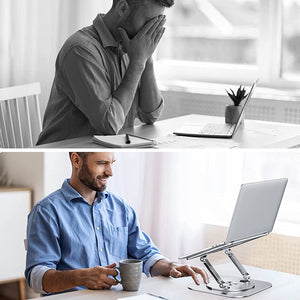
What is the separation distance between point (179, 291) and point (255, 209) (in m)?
0.28

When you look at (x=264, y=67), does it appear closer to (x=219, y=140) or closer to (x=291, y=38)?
(x=291, y=38)

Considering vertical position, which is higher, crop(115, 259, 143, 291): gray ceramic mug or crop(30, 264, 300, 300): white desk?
crop(115, 259, 143, 291): gray ceramic mug

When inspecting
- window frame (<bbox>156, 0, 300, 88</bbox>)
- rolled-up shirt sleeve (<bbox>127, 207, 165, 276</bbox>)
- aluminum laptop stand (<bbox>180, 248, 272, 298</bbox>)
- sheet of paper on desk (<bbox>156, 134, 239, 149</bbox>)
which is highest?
window frame (<bbox>156, 0, 300, 88</bbox>)

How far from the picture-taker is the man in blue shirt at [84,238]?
1.57 metres

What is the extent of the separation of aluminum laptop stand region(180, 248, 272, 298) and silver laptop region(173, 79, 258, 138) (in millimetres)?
626

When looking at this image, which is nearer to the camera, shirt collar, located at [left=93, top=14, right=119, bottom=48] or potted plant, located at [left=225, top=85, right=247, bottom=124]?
shirt collar, located at [left=93, top=14, right=119, bottom=48]

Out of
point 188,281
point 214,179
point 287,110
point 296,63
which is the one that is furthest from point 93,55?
point 296,63

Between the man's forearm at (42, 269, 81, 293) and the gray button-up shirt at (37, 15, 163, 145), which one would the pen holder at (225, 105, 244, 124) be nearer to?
the gray button-up shirt at (37, 15, 163, 145)

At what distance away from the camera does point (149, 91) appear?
8.27 feet

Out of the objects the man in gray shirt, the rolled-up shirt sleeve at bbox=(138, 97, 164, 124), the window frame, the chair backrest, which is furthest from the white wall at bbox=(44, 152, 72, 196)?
the window frame

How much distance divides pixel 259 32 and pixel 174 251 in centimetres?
141

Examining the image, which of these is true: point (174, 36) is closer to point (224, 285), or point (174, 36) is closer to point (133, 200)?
point (133, 200)

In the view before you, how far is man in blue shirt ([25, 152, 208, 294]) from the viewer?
5.16 feet

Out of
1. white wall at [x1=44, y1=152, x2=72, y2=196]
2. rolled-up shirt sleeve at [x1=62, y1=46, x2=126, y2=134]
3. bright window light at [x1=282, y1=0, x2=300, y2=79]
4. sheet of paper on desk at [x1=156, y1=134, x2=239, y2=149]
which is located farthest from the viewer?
bright window light at [x1=282, y1=0, x2=300, y2=79]
